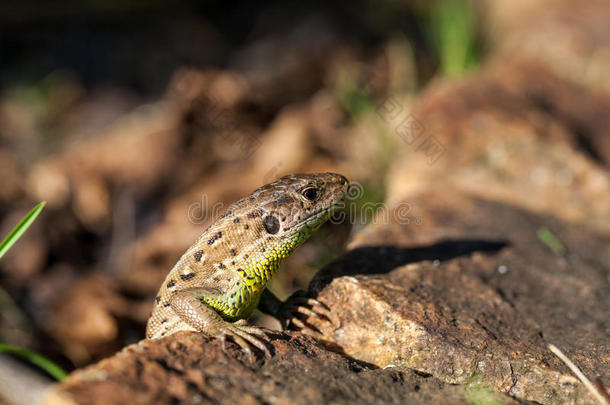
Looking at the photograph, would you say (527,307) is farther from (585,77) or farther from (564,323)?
(585,77)

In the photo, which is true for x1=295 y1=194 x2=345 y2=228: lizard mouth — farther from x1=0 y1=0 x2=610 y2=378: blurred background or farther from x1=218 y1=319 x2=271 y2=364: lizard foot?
x1=0 y1=0 x2=610 y2=378: blurred background

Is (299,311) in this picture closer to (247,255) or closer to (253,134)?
(247,255)

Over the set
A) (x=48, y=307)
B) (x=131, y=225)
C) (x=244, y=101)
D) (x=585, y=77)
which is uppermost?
(x=244, y=101)

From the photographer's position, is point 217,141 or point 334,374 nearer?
point 334,374

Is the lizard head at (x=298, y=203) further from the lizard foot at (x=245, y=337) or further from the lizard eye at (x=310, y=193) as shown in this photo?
the lizard foot at (x=245, y=337)

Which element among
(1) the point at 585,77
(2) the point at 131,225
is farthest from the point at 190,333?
(1) the point at 585,77

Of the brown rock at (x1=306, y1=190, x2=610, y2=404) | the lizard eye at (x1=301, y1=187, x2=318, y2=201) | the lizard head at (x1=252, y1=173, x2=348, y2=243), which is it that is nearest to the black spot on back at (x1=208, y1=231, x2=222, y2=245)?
the lizard head at (x1=252, y1=173, x2=348, y2=243)
